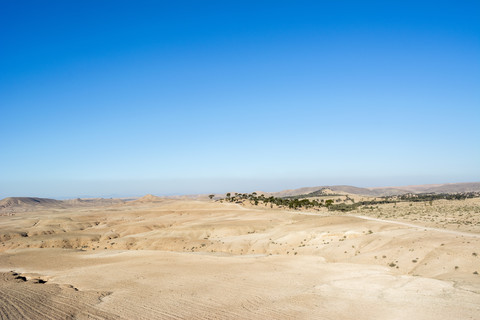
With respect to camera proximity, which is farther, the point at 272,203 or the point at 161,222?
the point at 272,203

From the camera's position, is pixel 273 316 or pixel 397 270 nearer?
pixel 273 316

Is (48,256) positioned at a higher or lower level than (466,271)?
lower

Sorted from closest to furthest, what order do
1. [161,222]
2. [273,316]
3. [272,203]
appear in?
[273,316]
[161,222]
[272,203]

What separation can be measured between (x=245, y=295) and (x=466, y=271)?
1397cm

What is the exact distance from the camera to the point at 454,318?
44.3 feet

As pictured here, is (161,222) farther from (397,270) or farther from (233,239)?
(397,270)

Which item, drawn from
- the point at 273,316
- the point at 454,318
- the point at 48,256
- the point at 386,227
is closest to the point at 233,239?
the point at 386,227

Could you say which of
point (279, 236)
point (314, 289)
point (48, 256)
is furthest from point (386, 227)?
point (48, 256)

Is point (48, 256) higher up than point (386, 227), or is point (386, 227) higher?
point (386, 227)

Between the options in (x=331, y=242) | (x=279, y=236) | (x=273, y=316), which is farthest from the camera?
(x=279, y=236)

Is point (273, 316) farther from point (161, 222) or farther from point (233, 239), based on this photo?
point (161, 222)

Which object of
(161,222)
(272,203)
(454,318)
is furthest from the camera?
(272,203)

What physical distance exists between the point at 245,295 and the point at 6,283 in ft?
55.7

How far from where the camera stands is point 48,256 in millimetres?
36906
